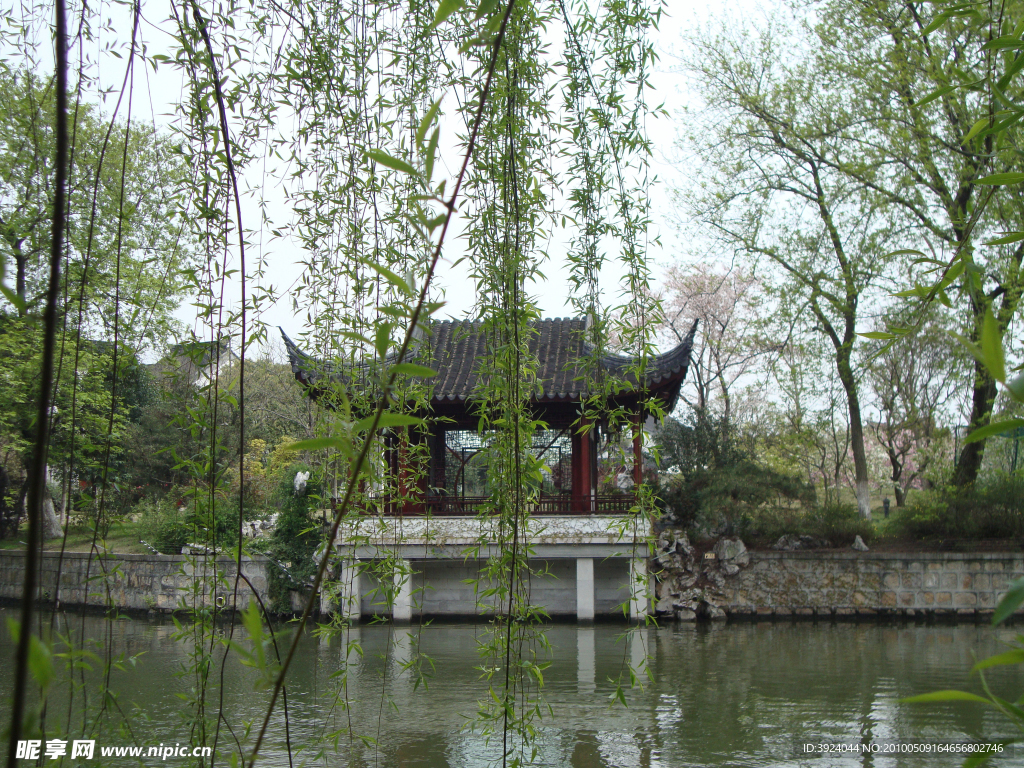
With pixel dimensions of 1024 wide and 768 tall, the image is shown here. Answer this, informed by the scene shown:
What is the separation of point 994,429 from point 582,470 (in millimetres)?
7850

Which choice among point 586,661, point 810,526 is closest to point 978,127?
point 586,661

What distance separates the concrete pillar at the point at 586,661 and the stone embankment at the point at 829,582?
137 centimetres

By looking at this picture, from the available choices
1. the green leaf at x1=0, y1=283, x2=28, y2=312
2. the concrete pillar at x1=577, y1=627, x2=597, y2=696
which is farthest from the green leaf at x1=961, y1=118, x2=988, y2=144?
the concrete pillar at x1=577, y1=627, x2=597, y2=696

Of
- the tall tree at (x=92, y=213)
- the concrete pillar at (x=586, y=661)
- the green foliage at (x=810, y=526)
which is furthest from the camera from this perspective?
the green foliage at (x=810, y=526)

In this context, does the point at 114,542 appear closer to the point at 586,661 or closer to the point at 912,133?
the point at 586,661

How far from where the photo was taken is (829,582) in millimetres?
8445

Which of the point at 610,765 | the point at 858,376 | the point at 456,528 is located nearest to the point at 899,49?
the point at 858,376

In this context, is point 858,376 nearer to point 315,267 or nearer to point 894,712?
point 894,712

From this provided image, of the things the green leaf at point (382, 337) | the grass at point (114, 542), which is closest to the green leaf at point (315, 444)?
the green leaf at point (382, 337)

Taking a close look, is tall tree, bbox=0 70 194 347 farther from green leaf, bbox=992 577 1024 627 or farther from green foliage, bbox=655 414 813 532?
green foliage, bbox=655 414 813 532

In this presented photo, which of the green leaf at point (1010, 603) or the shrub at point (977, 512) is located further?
the shrub at point (977, 512)

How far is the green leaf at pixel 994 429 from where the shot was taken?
0.50 m

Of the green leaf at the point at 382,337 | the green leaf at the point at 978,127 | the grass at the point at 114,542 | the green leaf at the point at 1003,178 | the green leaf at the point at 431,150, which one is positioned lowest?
the grass at the point at 114,542

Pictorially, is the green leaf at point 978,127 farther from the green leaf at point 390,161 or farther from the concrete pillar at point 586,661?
the concrete pillar at point 586,661
